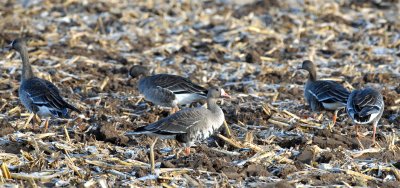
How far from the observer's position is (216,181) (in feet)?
33.2

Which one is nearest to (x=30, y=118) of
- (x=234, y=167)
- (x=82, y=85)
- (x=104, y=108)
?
(x=104, y=108)

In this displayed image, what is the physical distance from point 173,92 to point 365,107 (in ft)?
12.0

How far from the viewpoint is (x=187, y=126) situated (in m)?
12.0

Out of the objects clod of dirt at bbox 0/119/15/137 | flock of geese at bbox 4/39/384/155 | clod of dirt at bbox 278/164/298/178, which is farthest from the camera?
clod of dirt at bbox 0/119/15/137

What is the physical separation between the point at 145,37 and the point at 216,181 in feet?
36.1

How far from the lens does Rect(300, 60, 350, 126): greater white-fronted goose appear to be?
1415 cm

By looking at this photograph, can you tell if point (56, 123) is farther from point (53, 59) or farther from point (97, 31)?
point (97, 31)

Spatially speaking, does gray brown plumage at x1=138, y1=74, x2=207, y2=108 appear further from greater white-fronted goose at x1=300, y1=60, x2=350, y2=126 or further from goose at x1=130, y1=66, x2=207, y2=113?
greater white-fronted goose at x1=300, y1=60, x2=350, y2=126

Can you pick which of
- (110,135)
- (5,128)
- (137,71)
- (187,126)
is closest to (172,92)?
(137,71)

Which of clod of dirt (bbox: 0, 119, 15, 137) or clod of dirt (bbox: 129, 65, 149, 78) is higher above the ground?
clod of dirt (bbox: 0, 119, 15, 137)

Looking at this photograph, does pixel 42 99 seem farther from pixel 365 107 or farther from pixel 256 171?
pixel 365 107

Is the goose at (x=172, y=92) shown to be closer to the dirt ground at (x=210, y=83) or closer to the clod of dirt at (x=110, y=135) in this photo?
the dirt ground at (x=210, y=83)

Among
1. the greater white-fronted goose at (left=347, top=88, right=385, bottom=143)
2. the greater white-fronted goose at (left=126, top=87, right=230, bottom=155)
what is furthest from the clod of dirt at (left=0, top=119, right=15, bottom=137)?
the greater white-fronted goose at (left=347, top=88, right=385, bottom=143)

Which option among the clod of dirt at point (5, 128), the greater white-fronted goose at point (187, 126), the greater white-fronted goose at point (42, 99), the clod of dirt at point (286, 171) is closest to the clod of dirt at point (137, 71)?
the greater white-fronted goose at point (42, 99)
